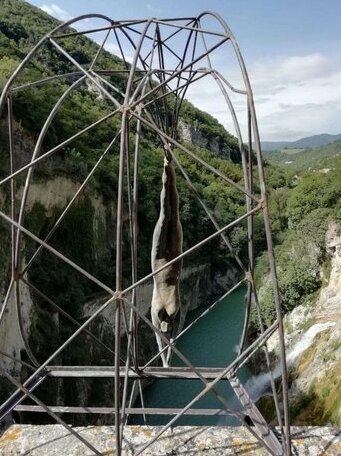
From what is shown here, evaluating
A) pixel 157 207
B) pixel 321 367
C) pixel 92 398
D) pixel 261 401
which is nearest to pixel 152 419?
pixel 92 398

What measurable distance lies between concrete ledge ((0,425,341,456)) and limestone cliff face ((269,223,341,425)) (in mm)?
10937

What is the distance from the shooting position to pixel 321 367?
18.3 metres

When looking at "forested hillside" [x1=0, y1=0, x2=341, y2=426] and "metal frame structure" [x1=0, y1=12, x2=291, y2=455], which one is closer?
"metal frame structure" [x1=0, y1=12, x2=291, y2=455]

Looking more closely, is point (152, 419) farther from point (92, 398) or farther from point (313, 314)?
point (313, 314)

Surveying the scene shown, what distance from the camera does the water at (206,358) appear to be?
21.5m

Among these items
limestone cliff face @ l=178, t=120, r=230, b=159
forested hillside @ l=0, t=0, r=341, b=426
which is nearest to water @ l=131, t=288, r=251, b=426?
forested hillside @ l=0, t=0, r=341, b=426

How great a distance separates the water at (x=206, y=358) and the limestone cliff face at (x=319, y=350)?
9.53 feet

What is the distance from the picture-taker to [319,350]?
784 inches

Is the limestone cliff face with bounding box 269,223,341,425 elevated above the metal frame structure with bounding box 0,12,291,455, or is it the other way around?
the metal frame structure with bounding box 0,12,291,455

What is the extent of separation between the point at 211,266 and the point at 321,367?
2911 centimetres

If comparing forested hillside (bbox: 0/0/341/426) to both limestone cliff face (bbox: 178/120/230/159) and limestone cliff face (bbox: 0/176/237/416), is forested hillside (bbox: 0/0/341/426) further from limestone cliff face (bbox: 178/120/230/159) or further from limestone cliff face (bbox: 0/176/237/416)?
limestone cliff face (bbox: 178/120/230/159)

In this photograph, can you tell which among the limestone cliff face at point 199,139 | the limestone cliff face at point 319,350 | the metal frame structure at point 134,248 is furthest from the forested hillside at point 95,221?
the limestone cliff face at point 199,139

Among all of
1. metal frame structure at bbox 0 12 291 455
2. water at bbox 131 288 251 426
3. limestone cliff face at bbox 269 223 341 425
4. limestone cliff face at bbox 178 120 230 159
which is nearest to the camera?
metal frame structure at bbox 0 12 291 455

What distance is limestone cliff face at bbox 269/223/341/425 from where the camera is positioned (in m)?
15.7
